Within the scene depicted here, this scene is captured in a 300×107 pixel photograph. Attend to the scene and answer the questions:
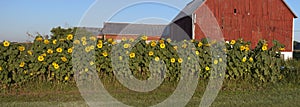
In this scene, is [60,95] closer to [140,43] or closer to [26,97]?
[26,97]

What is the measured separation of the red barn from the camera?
2064cm

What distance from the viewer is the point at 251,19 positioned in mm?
20984

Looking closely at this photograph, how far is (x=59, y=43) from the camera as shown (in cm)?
495

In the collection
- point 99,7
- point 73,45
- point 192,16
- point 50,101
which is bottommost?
point 50,101

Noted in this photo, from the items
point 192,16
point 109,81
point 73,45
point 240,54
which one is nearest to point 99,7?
point 73,45

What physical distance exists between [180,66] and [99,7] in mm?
1982

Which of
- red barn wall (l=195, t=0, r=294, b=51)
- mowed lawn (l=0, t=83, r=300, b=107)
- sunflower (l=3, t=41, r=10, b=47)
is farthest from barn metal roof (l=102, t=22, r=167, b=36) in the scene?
red barn wall (l=195, t=0, r=294, b=51)

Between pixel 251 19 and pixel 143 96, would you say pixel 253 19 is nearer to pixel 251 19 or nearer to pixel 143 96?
pixel 251 19

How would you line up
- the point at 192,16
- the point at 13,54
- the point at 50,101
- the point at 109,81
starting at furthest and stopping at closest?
the point at 192,16, the point at 109,81, the point at 13,54, the point at 50,101

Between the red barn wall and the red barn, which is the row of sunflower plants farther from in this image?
the red barn wall

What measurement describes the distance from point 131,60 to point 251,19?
18.4m

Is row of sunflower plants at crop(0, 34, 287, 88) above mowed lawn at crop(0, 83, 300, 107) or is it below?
above

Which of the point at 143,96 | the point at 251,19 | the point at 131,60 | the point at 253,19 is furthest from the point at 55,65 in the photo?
the point at 253,19

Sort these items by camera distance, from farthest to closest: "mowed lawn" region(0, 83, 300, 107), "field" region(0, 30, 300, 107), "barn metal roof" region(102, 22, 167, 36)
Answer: "barn metal roof" region(102, 22, 167, 36)
"field" region(0, 30, 300, 107)
"mowed lawn" region(0, 83, 300, 107)
